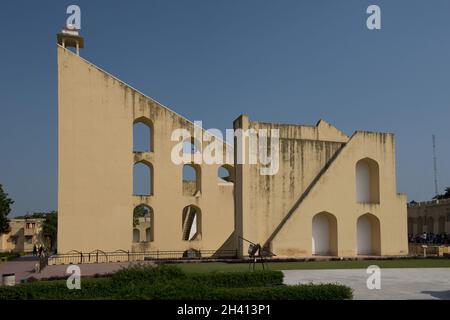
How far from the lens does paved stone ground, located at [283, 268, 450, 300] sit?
32.9 feet

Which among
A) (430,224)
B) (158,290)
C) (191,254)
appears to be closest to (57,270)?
(191,254)

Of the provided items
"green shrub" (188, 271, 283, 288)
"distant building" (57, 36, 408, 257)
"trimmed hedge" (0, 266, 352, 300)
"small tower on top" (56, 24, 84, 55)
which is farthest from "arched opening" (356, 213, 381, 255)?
"small tower on top" (56, 24, 84, 55)

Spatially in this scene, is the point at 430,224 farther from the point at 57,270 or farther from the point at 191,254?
the point at 57,270

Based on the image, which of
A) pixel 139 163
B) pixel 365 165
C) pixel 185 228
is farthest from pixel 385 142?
pixel 185 228

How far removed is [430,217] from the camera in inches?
1689

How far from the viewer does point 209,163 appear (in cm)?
2722

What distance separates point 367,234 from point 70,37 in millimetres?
18885

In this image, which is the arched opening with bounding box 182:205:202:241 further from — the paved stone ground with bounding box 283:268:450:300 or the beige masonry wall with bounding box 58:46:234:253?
the paved stone ground with bounding box 283:268:450:300

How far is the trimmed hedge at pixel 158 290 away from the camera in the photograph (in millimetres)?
8523

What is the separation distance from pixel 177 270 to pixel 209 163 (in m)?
17.2
